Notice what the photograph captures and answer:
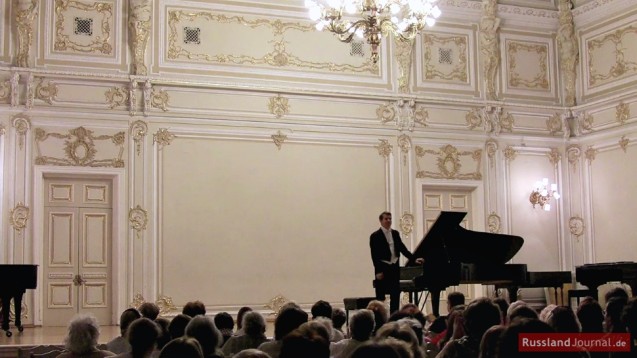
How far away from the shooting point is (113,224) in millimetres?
12203

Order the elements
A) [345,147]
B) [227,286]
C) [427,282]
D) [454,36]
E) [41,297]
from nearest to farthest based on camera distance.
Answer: [427,282]
[41,297]
[227,286]
[345,147]
[454,36]

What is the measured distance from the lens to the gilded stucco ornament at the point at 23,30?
11898mm

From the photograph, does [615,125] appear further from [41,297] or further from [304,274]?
[41,297]

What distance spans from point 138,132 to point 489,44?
589 cm

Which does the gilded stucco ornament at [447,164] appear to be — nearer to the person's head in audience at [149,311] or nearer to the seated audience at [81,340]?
the person's head in audience at [149,311]

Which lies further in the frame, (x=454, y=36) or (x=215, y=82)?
(x=454, y=36)

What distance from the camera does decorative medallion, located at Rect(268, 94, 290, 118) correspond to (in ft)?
42.9

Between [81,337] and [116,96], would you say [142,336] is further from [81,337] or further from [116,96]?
[116,96]

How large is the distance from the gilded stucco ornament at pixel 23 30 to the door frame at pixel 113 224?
1.48 meters

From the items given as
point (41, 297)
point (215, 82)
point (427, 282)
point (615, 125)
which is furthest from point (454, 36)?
point (41, 297)

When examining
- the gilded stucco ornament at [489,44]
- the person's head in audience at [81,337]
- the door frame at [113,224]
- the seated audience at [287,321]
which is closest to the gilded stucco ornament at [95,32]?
the door frame at [113,224]

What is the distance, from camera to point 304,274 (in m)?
12.9

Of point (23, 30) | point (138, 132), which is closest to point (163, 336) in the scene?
point (138, 132)

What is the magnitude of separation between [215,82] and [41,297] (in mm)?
3818
